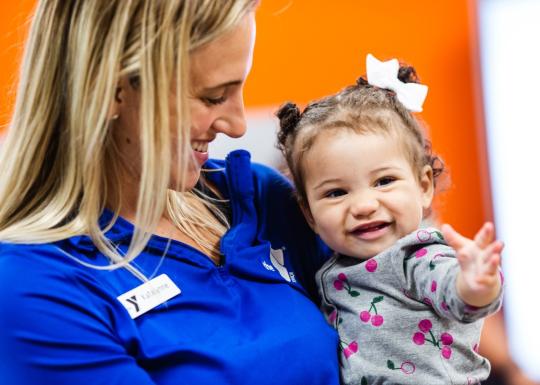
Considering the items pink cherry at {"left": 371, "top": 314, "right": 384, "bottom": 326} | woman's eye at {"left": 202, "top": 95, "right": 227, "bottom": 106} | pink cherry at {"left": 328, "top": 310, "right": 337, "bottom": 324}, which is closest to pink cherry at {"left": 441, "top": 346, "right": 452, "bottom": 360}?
pink cherry at {"left": 371, "top": 314, "right": 384, "bottom": 326}

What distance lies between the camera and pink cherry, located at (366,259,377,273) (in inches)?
56.4

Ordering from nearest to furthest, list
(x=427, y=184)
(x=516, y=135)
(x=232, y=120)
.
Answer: (x=232, y=120), (x=427, y=184), (x=516, y=135)

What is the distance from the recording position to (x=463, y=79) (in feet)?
8.73

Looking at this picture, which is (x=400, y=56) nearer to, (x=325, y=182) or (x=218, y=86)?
(x=325, y=182)

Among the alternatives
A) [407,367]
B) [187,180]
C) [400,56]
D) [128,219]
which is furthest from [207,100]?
[400,56]

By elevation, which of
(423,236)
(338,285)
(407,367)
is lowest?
(407,367)

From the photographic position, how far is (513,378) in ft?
7.87

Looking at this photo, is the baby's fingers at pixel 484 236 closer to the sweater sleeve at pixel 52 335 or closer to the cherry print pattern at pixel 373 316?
the cherry print pattern at pixel 373 316

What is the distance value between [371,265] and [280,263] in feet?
0.63

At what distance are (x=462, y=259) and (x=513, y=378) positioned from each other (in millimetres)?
1429

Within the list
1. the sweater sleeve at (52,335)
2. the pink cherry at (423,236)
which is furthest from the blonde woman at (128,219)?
the pink cherry at (423,236)

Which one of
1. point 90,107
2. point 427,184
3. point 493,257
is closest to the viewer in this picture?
point 493,257

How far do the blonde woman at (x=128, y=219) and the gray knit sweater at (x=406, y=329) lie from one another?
61 mm

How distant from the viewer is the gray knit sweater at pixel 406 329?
1360mm
